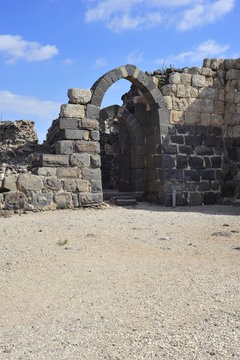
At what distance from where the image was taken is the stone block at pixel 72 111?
871 centimetres

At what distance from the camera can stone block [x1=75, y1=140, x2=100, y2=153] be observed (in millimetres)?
8789

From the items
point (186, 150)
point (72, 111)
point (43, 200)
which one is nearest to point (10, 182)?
point (43, 200)

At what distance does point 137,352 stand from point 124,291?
1.05m

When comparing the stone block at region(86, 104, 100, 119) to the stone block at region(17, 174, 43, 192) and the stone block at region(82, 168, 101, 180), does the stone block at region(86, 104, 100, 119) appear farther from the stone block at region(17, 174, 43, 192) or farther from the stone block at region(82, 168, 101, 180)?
the stone block at region(17, 174, 43, 192)

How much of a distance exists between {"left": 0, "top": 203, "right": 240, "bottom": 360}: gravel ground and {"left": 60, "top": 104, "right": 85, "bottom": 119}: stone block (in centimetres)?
325

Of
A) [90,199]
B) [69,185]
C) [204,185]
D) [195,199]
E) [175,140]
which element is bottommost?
[195,199]

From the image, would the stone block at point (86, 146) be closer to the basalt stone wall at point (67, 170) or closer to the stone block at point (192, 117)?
the basalt stone wall at point (67, 170)

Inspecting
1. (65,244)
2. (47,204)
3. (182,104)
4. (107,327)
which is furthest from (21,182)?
(107,327)

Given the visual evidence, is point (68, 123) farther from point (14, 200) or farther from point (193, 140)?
point (193, 140)

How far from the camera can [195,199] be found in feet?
33.0

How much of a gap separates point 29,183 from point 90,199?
146 centimetres

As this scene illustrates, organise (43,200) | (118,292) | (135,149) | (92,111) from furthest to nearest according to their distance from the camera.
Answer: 1. (135,149)
2. (92,111)
3. (43,200)
4. (118,292)

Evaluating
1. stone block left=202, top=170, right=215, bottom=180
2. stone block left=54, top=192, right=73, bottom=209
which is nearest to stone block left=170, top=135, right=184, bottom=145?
stone block left=202, top=170, right=215, bottom=180

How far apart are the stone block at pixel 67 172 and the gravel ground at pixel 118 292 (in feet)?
7.61
